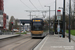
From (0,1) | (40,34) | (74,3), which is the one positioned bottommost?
(40,34)

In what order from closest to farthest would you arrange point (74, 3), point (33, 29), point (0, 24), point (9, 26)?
point (33, 29) → point (74, 3) → point (0, 24) → point (9, 26)

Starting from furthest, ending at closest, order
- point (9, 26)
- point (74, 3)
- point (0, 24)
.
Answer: point (9, 26), point (0, 24), point (74, 3)

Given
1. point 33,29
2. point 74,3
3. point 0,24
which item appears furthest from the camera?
point 0,24

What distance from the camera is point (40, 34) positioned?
30609 millimetres

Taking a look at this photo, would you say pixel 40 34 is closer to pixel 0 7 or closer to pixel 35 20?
pixel 35 20

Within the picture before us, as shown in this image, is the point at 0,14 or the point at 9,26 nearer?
the point at 0,14

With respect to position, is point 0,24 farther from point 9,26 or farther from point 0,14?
point 9,26

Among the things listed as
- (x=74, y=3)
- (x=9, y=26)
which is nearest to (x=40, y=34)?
(x=74, y=3)

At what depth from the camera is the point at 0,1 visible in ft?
321

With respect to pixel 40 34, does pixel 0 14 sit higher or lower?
higher

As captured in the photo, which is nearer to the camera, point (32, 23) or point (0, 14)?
point (32, 23)

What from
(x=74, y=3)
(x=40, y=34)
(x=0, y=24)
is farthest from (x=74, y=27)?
(x=40, y=34)

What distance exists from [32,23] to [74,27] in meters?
72.0

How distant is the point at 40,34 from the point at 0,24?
7014 centimetres
